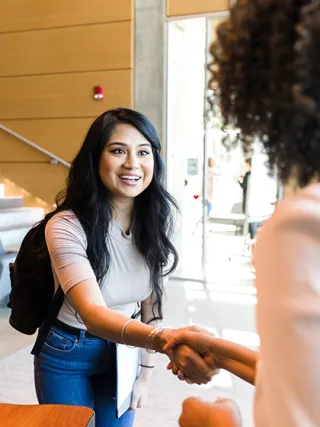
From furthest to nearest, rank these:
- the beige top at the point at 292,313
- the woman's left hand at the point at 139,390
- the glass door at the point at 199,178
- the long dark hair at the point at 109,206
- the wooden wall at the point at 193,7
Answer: the glass door at the point at 199,178 < the wooden wall at the point at 193,7 < the woman's left hand at the point at 139,390 < the long dark hair at the point at 109,206 < the beige top at the point at 292,313

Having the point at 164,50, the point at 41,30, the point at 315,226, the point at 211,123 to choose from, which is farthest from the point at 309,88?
the point at 41,30

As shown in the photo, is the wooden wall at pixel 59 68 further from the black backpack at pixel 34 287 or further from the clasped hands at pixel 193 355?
the clasped hands at pixel 193 355

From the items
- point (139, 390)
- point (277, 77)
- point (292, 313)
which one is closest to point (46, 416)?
point (139, 390)

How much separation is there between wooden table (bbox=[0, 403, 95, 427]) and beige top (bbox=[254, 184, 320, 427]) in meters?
0.70

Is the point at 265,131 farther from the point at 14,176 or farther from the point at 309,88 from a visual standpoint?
the point at 14,176

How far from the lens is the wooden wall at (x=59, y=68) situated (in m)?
5.86

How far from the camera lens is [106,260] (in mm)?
1459

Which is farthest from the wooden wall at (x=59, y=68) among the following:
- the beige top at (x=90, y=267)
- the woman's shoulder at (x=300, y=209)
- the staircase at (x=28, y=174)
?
the woman's shoulder at (x=300, y=209)

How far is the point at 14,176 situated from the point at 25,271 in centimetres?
536

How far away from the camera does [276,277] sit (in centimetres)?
52

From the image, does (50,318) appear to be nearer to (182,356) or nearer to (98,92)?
(182,356)

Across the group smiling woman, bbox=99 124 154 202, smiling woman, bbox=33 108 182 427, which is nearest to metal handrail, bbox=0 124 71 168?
smiling woman, bbox=33 108 182 427

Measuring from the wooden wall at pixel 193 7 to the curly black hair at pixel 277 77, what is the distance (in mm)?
5215

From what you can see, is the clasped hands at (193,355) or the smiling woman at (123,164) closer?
the clasped hands at (193,355)
